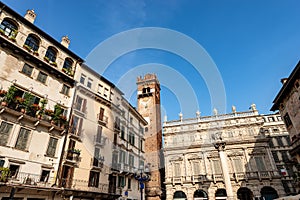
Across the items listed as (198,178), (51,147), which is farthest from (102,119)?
(198,178)

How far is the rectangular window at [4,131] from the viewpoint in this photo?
13869mm

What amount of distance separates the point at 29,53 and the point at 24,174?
1091 cm

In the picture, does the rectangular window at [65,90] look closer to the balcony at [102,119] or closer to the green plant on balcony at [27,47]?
the balcony at [102,119]

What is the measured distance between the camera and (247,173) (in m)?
30.8

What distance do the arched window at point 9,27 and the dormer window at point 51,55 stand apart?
133 inches

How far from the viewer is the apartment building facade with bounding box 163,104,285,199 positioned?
30.0 m

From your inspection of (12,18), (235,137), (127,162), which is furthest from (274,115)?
(12,18)

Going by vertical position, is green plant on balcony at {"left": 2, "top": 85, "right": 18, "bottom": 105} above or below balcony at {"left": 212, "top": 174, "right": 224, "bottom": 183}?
above

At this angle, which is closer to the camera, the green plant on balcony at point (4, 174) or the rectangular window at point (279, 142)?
the green plant on balcony at point (4, 174)

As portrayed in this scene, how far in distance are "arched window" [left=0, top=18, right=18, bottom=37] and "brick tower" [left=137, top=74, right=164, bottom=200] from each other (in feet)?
97.6

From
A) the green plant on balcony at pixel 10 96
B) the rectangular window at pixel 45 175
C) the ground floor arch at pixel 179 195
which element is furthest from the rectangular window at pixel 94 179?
the ground floor arch at pixel 179 195

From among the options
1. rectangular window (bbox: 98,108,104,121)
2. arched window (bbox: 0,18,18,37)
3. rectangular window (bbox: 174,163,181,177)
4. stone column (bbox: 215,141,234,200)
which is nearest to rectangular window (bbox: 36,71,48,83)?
arched window (bbox: 0,18,18,37)

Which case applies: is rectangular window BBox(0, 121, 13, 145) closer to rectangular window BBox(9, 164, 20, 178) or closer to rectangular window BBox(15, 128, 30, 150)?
rectangular window BBox(15, 128, 30, 150)

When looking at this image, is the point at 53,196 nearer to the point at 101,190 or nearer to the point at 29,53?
the point at 101,190
